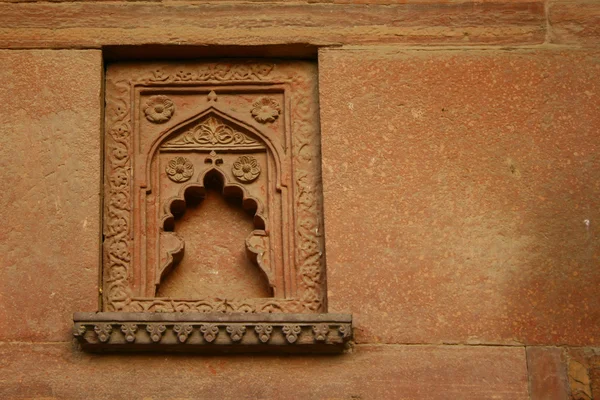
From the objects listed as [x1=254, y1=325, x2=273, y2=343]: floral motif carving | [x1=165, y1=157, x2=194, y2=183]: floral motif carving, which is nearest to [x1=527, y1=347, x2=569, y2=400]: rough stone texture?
[x1=254, y1=325, x2=273, y2=343]: floral motif carving

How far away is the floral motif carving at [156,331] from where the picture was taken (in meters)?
5.44

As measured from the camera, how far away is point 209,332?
5.44m

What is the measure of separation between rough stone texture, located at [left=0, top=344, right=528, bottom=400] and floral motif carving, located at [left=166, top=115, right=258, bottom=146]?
912 millimetres

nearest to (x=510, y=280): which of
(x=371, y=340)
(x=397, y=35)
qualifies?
(x=371, y=340)

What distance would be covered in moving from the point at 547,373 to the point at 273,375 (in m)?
1.00

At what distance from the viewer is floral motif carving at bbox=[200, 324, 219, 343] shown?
5441 millimetres

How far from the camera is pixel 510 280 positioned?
5645mm

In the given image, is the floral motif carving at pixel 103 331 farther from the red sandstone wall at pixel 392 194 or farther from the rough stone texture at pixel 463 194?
the rough stone texture at pixel 463 194

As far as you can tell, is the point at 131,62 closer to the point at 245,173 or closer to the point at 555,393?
the point at 245,173

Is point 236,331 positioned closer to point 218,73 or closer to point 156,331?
point 156,331

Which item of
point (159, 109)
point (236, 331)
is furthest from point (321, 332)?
point (159, 109)

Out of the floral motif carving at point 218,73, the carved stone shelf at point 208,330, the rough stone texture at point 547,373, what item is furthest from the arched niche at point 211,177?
the rough stone texture at point 547,373

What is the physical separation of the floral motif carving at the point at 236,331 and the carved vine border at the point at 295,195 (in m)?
0.22

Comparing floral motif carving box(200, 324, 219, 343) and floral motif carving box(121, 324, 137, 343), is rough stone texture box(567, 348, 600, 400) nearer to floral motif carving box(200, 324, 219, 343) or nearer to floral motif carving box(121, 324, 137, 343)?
floral motif carving box(200, 324, 219, 343)
